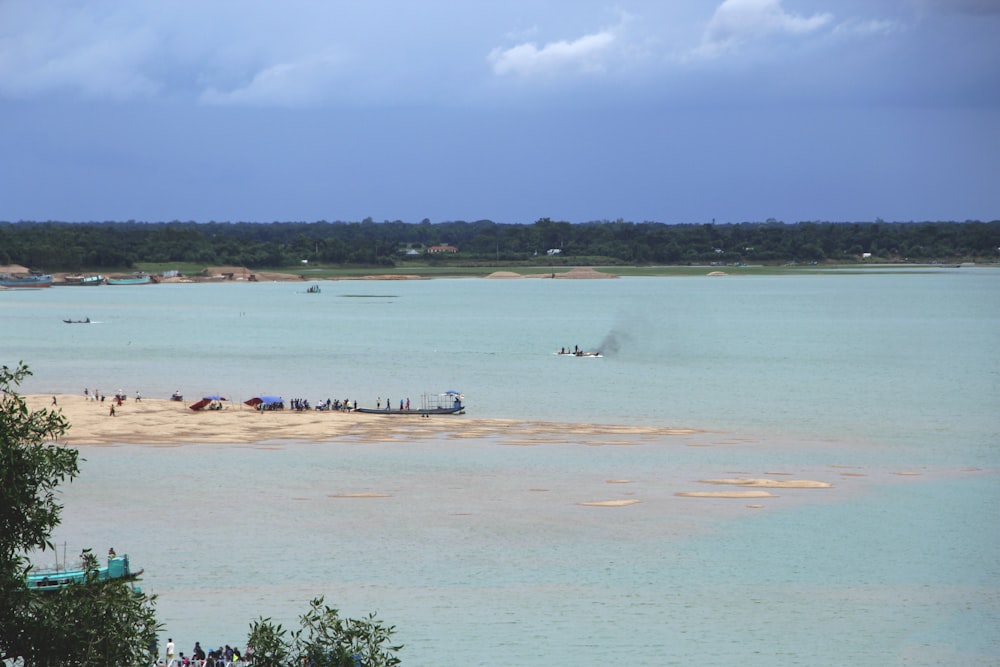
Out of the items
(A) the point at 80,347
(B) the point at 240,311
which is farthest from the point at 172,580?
(B) the point at 240,311

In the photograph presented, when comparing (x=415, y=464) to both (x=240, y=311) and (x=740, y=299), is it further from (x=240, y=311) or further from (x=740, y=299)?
(x=740, y=299)

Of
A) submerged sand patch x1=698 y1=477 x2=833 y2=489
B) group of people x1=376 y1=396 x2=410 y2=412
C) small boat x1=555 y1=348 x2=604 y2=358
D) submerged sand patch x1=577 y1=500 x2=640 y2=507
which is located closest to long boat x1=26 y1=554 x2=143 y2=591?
submerged sand patch x1=577 y1=500 x2=640 y2=507

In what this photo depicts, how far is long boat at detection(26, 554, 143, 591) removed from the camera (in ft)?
88.4

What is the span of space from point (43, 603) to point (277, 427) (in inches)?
1638

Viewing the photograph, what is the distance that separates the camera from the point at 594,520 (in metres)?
39.2

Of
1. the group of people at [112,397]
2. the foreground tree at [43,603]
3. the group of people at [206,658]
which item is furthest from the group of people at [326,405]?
the foreground tree at [43,603]

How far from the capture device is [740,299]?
196 m

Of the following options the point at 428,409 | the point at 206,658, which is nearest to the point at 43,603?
the point at 206,658

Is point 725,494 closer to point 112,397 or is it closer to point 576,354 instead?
point 112,397

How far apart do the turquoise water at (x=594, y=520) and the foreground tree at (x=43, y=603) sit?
1281 cm

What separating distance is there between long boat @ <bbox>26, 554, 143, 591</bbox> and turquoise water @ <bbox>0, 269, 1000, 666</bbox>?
45.6 inches

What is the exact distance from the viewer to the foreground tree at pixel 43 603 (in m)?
15.4

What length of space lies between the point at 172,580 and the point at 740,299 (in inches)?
6678

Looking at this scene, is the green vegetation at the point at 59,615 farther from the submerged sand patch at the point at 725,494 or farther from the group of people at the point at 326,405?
the group of people at the point at 326,405
